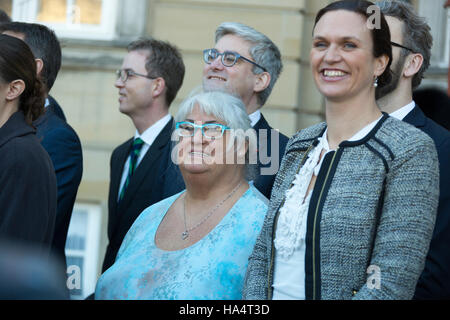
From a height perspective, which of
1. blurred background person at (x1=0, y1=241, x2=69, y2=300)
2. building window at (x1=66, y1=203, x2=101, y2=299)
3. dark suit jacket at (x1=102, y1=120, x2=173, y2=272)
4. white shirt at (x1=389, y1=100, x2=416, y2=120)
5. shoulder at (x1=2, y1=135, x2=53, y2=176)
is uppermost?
white shirt at (x1=389, y1=100, x2=416, y2=120)

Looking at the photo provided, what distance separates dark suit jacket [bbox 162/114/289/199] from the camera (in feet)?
12.2

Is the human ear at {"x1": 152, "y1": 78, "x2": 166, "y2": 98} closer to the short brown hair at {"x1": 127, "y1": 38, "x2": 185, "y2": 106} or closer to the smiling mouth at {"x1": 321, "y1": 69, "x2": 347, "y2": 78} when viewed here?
the short brown hair at {"x1": 127, "y1": 38, "x2": 185, "y2": 106}

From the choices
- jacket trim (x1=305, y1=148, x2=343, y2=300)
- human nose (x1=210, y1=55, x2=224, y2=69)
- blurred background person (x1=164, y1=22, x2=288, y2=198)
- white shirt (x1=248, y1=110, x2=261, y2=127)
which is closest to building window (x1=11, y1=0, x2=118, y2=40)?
blurred background person (x1=164, y1=22, x2=288, y2=198)

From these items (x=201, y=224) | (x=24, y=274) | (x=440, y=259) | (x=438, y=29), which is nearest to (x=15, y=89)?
(x=201, y=224)

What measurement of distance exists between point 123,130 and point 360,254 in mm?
5153

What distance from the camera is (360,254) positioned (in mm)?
2371

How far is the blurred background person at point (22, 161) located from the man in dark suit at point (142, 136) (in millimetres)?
1304

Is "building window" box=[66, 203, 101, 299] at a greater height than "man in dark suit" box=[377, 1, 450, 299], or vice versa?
"man in dark suit" box=[377, 1, 450, 299]

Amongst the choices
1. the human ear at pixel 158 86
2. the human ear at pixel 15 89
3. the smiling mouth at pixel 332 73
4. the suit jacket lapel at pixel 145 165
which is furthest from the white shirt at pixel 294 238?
the human ear at pixel 158 86

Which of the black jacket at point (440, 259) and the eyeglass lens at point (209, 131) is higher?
the eyeglass lens at point (209, 131)

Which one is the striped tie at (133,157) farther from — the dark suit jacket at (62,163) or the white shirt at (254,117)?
the white shirt at (254,117)

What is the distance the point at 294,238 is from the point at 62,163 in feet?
5.97

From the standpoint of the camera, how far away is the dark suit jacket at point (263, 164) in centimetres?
371

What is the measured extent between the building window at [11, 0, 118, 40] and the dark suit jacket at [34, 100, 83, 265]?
12.5ft
